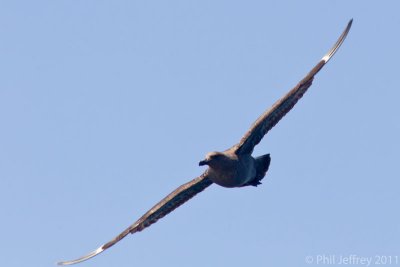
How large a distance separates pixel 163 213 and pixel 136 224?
31.1 inches

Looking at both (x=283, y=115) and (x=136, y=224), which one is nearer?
(x=283, y=115)

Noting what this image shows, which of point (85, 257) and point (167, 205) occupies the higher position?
point (85, 257)

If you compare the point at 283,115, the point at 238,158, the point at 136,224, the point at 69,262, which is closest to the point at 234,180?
the point at 238,158

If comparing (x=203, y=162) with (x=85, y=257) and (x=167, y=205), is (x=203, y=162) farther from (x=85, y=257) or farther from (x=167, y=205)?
(x=85, y=257)

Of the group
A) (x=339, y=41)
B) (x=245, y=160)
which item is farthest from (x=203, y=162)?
(x=339, y=41)

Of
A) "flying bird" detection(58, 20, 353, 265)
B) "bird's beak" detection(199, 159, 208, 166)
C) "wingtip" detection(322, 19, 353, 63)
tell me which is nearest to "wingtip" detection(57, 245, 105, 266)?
"flying bird" detection(58, 20, 353, 265)

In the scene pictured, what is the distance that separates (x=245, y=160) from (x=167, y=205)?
297cm

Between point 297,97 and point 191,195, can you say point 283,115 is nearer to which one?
point 297,97

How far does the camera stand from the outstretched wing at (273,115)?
23.7m

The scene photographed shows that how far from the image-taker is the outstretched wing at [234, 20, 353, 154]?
23656 millimetres

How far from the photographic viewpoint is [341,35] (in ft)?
82.5

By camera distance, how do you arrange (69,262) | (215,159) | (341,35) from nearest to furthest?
(215,159) < (341,35) < (69,262)

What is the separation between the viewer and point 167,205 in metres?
Answer: 25.6

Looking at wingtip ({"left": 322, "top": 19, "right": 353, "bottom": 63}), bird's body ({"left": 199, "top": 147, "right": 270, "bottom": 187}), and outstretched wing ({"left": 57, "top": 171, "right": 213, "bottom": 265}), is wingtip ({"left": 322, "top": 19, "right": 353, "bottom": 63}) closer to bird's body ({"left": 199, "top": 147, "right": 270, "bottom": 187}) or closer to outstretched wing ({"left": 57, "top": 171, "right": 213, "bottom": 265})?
bird's body ({"left": 199, "top": 147, "right": 270, "bottom": 187})
